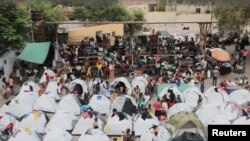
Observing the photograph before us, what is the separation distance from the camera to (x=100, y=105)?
15289mm

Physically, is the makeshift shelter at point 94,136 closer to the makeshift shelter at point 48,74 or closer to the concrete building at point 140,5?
the makeshift shelter at point 48,74

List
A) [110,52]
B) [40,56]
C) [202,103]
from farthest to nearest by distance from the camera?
[110,52], [40,56], [202,103]

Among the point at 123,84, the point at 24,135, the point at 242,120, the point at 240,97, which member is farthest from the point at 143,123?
the point at 240,97

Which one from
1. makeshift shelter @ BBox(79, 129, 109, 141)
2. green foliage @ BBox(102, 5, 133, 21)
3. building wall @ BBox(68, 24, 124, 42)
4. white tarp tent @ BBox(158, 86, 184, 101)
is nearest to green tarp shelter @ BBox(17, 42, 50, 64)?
building wall @ BBox(68, 24, 124, 42)

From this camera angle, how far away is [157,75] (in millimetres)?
20984

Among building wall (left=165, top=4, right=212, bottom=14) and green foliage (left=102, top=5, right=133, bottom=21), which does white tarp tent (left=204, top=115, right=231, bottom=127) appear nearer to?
green foliage (left=102, top=5, right=133, bottom=21)

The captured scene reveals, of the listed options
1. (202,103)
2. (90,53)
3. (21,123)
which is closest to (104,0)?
(21,123)

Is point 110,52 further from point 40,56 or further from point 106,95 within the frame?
point 106,95

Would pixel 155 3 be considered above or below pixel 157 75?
above

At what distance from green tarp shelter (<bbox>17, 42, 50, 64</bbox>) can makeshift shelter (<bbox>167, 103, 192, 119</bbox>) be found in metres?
8.52

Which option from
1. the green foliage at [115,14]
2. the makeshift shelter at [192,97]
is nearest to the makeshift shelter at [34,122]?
the makeshift shelter at [192,97]

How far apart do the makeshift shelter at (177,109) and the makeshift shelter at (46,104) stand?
4497 mm

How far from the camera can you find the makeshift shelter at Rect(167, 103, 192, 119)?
14.4 meters

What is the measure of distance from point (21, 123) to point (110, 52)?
31.5 ft
